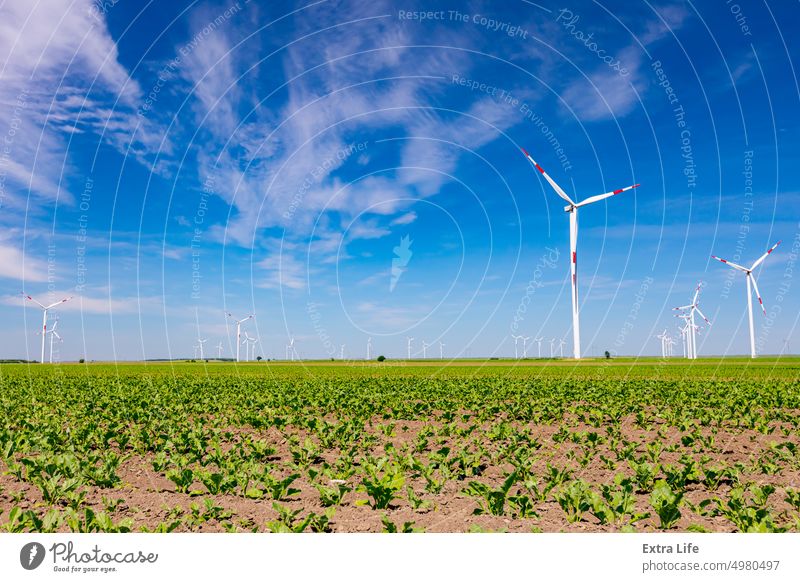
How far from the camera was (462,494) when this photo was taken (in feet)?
36.8

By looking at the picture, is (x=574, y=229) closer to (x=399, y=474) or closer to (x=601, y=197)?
(x=601, y=197)

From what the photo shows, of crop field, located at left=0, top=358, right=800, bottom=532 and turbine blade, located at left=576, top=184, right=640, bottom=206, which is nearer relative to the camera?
crop field, located at left=0, top=358, right=800, bottom=532

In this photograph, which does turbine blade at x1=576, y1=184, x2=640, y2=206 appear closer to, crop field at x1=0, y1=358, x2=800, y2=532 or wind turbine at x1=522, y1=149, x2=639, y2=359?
wind turbine at x1=522, y1=149, x2=639, y2=359

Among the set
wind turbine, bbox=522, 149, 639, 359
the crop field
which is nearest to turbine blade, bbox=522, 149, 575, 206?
wind turbine, bbox=522, 149, 639, 359

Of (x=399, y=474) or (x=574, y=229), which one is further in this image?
(x=574, y=229)

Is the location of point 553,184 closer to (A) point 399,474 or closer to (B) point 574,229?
(B) point 574,229

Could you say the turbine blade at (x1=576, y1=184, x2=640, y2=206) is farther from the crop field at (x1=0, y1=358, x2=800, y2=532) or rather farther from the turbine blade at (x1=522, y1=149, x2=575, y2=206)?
the crop field at (x1=0, y1=358, x2=800, y2=532)

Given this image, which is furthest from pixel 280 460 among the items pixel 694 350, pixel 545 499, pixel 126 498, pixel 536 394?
pixel 694 350

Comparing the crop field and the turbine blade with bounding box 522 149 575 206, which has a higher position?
the turbine blade with bounding box 522 149 575 206

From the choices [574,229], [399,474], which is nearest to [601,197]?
[574,229]
